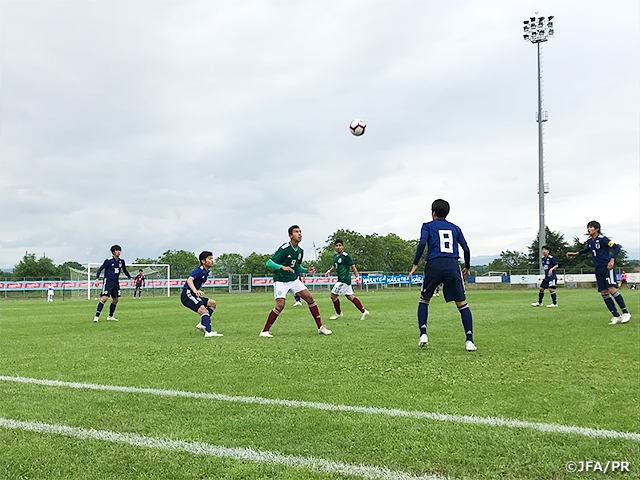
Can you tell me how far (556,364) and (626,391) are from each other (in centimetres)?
135

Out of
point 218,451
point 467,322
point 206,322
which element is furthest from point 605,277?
point 218,451

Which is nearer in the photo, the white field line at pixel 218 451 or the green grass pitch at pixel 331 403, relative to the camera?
the white field line at pixel 218 451

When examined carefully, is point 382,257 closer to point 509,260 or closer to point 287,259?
point 509,260

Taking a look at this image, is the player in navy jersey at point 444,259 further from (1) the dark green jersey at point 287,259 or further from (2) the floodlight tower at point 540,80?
(2) the floodlight tower at point 540,80

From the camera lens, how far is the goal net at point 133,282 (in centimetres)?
3608

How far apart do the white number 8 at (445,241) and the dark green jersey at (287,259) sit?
3110mm

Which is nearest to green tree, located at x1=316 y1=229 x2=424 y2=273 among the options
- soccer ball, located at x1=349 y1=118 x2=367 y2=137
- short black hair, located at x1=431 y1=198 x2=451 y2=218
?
soccer ball, located at x1=349 y1=118 x2=367 y2=137

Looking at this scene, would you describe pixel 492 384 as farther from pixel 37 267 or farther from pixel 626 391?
pixel 37 267

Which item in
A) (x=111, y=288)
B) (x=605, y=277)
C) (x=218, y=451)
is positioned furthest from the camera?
(x=111, y=288)

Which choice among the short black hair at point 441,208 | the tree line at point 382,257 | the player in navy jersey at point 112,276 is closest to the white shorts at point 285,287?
the short black hair at point 441,208

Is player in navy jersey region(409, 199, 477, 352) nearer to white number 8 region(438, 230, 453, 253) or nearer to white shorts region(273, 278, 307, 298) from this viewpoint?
white number 8 region(438, 230, 453, 253)

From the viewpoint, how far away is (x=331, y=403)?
425 cm

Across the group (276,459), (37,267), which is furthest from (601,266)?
(37,267)

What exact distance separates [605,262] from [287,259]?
271 inches
